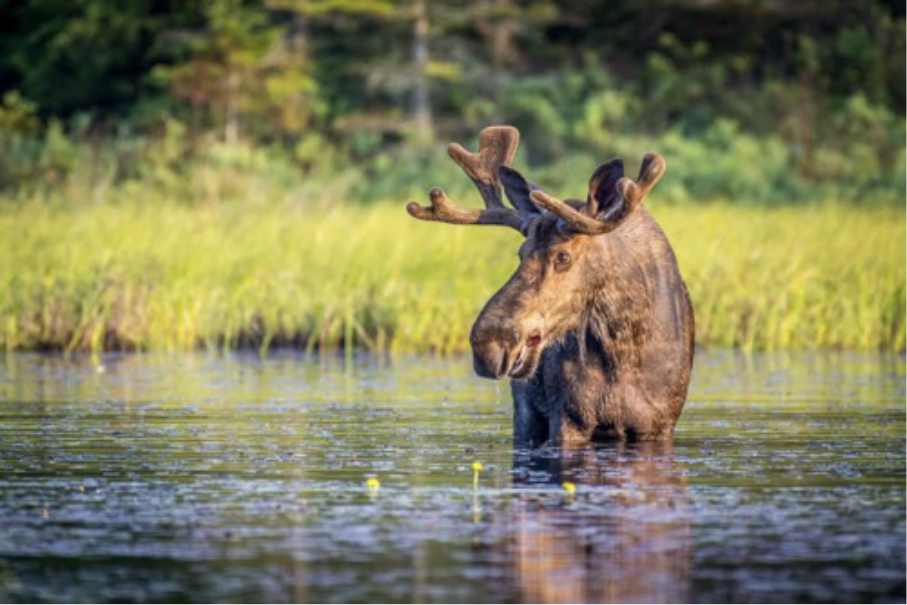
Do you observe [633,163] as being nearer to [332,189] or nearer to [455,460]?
[332,189]

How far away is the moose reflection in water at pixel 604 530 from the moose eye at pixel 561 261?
0.93 m

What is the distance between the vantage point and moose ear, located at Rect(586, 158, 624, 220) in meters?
11.6

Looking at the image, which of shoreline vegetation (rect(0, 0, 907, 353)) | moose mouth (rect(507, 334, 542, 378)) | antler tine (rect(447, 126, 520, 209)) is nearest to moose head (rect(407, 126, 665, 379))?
moose mouth (rect(507, 334, 542, 378))

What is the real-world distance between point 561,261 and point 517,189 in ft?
2.85

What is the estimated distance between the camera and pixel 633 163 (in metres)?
38.2

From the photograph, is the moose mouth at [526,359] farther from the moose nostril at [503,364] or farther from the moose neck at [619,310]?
the moose neck at [619,310]

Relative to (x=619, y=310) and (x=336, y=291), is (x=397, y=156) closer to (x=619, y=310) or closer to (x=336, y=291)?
(x=336, y=291)

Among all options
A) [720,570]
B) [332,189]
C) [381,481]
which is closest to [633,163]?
[332,189]

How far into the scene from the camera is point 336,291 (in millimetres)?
19828

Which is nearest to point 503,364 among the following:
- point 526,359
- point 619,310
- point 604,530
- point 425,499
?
point 526,359

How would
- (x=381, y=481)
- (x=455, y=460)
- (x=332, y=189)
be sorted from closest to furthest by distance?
(x=381, y=481) < (x=455, y=460) < (x=332, y=189)

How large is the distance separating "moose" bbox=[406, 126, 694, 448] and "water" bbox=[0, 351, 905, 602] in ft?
0.79

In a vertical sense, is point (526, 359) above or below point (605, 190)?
below

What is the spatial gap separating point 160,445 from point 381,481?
78.5 inches
